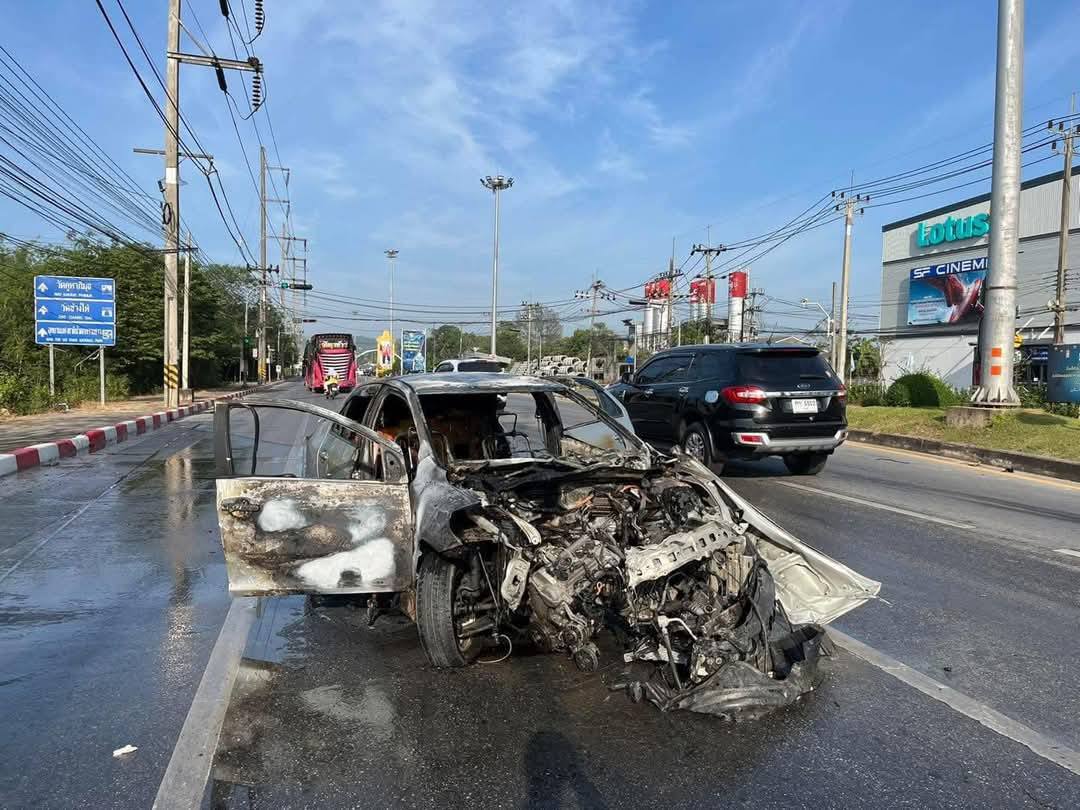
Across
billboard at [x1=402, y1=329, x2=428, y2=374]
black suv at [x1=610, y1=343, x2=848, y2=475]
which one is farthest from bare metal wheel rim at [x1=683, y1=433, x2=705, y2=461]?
billboard at [x1=402, y1=329, x2=428, y2=374]

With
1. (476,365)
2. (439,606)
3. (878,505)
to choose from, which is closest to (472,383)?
(439,606)

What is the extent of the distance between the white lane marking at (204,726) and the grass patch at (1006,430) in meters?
11.8

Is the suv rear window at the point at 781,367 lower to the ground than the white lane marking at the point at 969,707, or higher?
higher

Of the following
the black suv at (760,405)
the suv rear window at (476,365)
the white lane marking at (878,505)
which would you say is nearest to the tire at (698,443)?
the black suv at (760,405)

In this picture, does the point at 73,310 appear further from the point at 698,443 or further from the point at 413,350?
the point at 413,350

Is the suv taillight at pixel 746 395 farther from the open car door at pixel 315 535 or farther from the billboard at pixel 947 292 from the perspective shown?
the billboard at pixel 947 292

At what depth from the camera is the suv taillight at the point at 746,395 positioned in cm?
907

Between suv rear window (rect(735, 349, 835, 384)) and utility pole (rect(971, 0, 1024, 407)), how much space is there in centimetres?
633

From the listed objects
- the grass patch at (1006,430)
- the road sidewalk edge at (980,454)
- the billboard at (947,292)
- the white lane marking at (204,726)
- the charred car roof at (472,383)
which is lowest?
the white lane marking at (204,726)

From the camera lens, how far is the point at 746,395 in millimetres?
9094

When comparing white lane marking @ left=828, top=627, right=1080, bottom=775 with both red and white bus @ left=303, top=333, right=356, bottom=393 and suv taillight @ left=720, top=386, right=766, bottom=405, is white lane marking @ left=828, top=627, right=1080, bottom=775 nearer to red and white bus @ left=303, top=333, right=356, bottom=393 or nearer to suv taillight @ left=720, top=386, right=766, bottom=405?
suv taillight @ left=720, top=386, right=766, bottom=405

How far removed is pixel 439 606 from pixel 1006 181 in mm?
14089

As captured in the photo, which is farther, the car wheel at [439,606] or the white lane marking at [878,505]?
the white lane marking at [878,505]

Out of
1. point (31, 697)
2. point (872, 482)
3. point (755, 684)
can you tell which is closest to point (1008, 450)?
point (872, 482)
